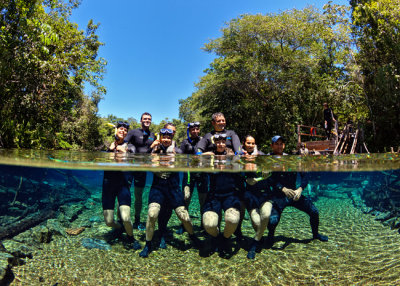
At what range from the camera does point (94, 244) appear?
416cm

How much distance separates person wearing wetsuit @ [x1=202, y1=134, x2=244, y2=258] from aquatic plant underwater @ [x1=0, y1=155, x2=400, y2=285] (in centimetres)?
18

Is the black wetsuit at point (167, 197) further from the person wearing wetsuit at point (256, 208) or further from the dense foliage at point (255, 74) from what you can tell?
the dense foliage at point (255, 74)

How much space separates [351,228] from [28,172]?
21.5 ft

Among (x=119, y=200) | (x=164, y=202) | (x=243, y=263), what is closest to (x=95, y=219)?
(x=119, y=200)

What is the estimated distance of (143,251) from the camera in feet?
13.2

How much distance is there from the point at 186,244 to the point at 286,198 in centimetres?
185

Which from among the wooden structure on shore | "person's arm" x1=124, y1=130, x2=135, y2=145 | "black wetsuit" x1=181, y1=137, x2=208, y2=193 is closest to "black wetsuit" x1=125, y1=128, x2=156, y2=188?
"person's arm" x1=124, y1=130, x2=135, y2=145

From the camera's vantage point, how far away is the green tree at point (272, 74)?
67.3 feet

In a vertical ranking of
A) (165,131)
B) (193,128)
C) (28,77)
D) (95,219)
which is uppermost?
(28,77)

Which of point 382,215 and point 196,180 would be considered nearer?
point 382,215

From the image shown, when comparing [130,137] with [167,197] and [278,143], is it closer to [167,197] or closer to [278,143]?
[167,197]

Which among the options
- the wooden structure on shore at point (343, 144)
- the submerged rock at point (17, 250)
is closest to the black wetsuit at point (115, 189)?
the submerged rock at point (17, 250)

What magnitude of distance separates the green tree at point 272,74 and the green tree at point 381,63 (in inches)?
159

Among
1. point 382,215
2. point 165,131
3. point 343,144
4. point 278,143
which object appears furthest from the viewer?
point 343,144
